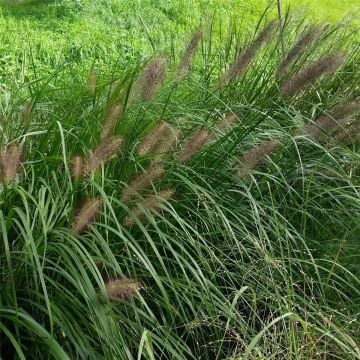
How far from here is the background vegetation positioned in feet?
6.56

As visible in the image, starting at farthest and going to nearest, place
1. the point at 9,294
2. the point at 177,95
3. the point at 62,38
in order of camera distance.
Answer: the point at 62,38 → the point at 177,95 → the point at 9,294

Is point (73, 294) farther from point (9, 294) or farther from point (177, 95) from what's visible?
point (177, 95)

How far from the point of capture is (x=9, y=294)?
2.04 metres

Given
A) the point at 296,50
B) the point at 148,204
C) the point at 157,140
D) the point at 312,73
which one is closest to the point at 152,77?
the point at 157,140

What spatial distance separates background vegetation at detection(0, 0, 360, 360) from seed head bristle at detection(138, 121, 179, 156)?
0.02 m

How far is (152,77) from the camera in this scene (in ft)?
7.86

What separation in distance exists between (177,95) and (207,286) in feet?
4.32

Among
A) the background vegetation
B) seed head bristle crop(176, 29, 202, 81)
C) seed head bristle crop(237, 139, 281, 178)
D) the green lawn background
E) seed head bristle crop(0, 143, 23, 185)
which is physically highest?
seed head bristle crop(176, 29, 202, 81)

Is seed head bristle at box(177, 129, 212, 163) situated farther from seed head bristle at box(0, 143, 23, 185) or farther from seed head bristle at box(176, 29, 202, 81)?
seed head bristle at box(0, 143, 23, 185)

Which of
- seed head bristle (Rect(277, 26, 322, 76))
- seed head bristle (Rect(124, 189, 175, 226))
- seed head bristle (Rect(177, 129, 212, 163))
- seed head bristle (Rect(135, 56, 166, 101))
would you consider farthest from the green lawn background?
seed head bristle (Rect(124, 189, 175, 226))

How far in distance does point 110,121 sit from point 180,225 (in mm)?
396

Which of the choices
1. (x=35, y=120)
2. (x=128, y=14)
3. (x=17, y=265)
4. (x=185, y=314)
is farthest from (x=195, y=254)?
(x=128, y=14)

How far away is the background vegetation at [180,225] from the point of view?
200 cm

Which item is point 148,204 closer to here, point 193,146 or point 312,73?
point 193,146
